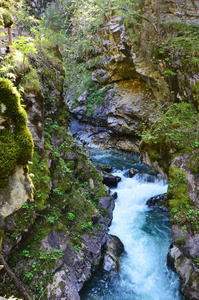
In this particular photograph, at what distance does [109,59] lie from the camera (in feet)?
58.8

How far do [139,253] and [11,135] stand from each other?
283 inches

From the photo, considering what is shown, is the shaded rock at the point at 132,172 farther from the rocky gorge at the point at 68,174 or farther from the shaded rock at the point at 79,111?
the shaded rock at the point at 79,111

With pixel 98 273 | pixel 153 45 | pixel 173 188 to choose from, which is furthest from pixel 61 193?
pixel 153 45

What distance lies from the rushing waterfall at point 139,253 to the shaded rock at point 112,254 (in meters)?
0.23

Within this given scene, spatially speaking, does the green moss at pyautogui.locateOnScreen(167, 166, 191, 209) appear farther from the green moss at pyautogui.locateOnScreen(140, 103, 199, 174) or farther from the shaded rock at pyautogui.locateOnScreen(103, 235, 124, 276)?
the shaded rock at pyautogui.locateOnScreen(103, 235, 124, 276)

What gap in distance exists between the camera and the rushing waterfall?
634 cm

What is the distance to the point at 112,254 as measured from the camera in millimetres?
7176

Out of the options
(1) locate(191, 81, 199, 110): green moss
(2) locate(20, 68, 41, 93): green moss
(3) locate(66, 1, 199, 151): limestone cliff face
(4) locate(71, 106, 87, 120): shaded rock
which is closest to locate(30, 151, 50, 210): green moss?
(2) locate(20, 68, 41, 93): green moss

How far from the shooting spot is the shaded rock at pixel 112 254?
6.79 metres

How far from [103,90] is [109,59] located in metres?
3.40

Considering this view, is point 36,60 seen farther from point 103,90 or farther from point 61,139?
point 103,90

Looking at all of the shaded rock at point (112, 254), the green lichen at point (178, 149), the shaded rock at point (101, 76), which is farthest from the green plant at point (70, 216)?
the shaded rock at point (101, 76)

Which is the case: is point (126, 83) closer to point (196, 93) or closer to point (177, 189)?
point (196, 93)

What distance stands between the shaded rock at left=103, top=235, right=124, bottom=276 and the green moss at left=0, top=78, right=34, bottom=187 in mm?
5256
